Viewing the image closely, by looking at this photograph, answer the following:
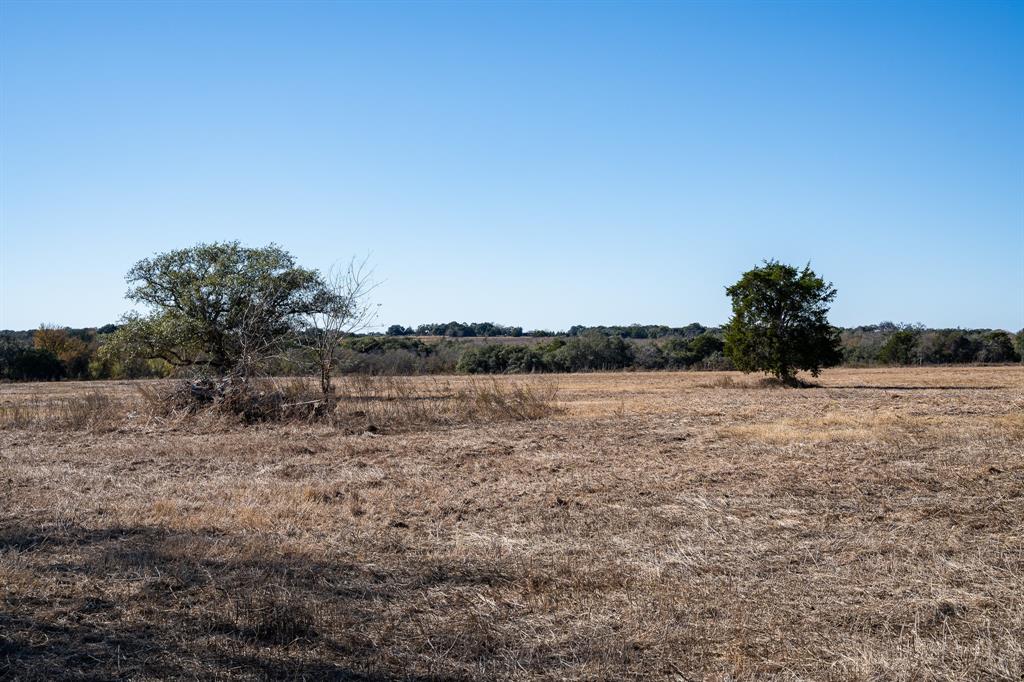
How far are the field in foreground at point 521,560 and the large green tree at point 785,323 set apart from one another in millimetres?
19024

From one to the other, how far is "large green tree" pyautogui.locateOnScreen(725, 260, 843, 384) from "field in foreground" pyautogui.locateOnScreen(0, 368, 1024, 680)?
19.0 meters

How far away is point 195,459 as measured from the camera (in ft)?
40.9

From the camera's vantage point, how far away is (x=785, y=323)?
107 feet

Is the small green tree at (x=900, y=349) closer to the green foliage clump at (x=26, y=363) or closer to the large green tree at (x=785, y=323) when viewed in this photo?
the large green tree at (x=785, y=323)

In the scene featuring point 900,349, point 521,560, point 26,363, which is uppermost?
point 900,349

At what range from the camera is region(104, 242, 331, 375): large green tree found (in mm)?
26672

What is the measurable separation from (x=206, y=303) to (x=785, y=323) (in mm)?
22400

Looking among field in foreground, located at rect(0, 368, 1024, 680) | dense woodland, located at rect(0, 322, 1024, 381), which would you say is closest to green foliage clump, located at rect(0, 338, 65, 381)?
dense woodland, located at rect(0, 322, 1024, 381)

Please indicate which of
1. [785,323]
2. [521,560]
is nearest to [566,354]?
[785,323]

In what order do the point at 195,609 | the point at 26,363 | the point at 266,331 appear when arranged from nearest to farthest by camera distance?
the point at 195,609, the point at 266,331, the point at 26,363

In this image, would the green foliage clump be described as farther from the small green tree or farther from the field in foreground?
the small green tree

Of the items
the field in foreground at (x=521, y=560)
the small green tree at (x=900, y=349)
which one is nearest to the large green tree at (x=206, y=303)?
the field in foreground at (x=521, y=560)

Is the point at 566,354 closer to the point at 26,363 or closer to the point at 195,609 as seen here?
the point at 26,363

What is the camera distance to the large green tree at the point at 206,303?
1050 inches
